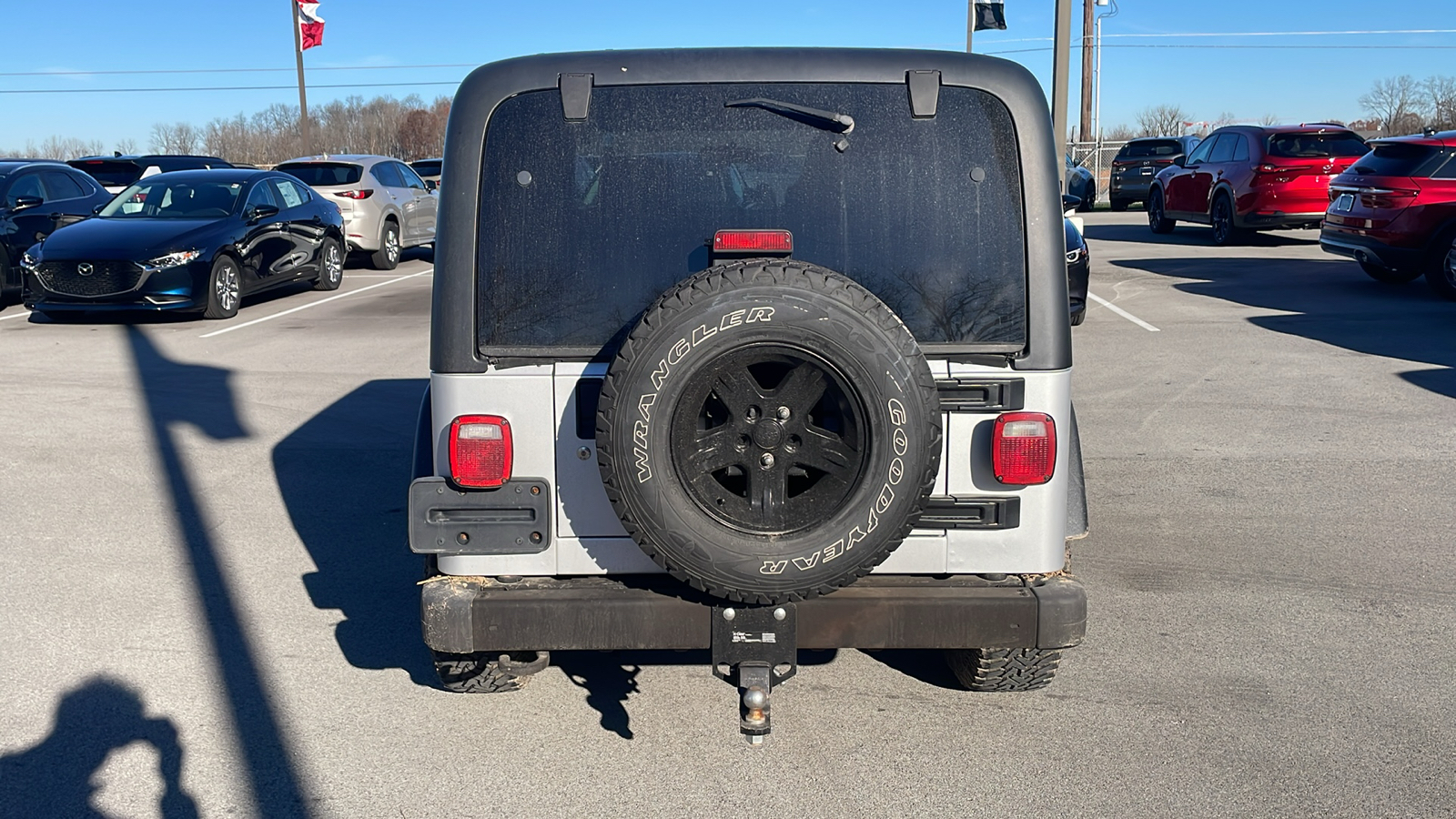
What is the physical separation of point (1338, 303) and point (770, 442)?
11.6 metres

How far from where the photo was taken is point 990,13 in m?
22.0

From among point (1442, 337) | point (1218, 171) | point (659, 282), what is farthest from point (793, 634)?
point (1218, 171)

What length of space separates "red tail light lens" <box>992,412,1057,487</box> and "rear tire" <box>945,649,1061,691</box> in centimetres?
72

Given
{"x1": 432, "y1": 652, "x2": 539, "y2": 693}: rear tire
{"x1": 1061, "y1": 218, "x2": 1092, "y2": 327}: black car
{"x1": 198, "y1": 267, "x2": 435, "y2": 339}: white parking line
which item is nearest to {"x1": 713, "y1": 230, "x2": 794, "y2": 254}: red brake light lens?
{"x1": 432, "y1": 652, "x2": 539, "y2": 693}: rear tire

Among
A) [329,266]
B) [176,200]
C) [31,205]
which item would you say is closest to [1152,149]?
[329,266]

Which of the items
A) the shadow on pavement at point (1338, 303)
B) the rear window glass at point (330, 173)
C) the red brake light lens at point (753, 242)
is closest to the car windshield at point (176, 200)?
the rear window glass at point (330, 173)

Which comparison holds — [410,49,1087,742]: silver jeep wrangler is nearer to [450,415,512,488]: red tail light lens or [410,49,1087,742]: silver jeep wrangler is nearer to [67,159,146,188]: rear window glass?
[450,415,512,488]: red tail light lens

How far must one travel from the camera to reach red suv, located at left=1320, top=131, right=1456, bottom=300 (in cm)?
1247

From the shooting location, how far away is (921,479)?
122 inches

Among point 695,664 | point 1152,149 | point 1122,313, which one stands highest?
point 1152,149

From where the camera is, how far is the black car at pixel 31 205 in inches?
575

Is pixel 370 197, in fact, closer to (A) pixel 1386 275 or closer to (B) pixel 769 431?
(A) pixel 1386 275

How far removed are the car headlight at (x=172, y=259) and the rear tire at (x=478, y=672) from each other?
396 inches

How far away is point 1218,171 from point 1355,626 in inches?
620
